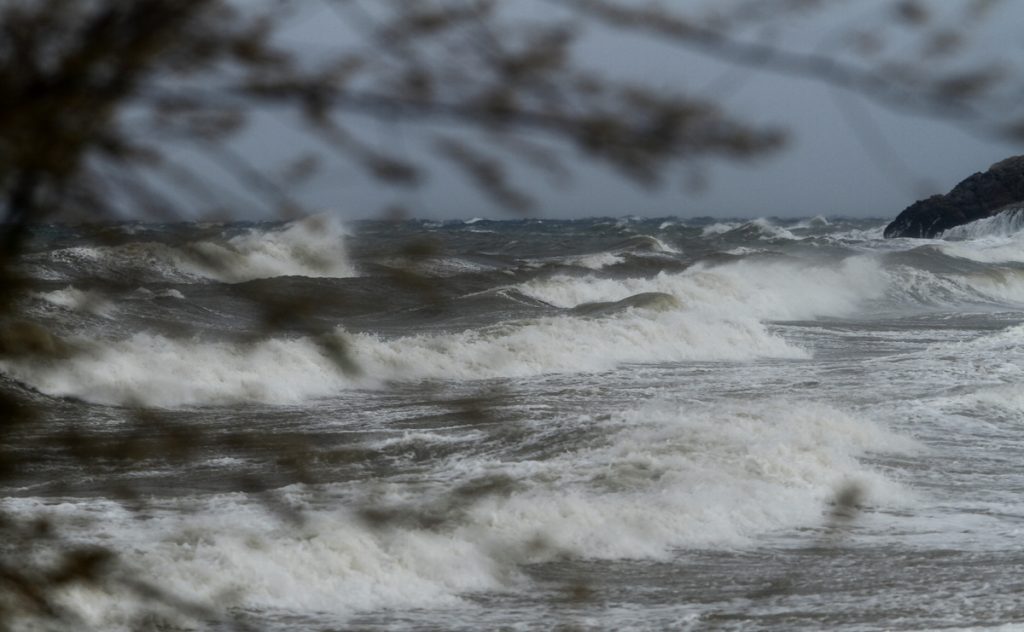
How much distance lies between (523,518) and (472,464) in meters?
2.14

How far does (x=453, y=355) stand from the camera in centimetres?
2038

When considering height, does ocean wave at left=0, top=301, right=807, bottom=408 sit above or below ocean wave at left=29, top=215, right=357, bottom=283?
below

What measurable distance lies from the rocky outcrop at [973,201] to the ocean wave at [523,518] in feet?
172

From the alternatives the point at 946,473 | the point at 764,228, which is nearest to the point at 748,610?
the point at 946,473

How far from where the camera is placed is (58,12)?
1930 mm

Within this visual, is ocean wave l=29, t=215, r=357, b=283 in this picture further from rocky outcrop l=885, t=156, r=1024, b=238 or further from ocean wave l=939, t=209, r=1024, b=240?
rocky outcrop l=885, t=156, r=1024, b=238

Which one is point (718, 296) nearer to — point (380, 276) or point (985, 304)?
point (985, 304)

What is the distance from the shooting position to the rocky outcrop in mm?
62375

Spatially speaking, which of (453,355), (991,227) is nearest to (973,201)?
(991,227)

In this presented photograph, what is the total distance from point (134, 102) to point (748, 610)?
21.1 feet

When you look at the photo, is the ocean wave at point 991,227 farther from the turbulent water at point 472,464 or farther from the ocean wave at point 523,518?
the ocean wave at point 523,518


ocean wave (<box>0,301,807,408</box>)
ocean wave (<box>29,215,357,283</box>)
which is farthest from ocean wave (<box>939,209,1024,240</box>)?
ocean wave (<box>29,215,357,283</box>)

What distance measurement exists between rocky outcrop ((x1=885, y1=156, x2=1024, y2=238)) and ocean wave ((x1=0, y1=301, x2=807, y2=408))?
40083 mm

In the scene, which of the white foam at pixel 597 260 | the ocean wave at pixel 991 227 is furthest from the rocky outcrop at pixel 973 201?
the white foam at pixel 597 260
